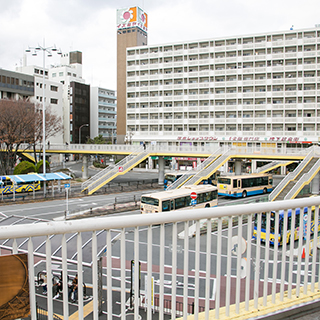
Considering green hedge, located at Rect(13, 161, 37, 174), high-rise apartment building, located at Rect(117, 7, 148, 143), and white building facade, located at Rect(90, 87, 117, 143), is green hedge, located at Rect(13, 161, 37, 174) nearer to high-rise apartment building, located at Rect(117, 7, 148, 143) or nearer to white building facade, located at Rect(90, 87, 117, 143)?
high-rise apartment building, located at Rect(117, 7, 148, 143)

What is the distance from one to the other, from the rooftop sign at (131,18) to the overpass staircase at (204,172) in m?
43.9

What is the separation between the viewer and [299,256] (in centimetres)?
293

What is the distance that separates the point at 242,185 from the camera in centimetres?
2773

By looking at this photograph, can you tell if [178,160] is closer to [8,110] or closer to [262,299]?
[8,110]

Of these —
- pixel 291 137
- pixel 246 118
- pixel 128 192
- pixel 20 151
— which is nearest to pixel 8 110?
pixel 20 151

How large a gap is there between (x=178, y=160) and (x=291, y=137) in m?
18.8

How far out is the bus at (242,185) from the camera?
2719 cm

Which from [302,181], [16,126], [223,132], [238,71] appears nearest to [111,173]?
[16,126]

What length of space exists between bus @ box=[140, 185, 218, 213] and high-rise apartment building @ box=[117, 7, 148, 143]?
134 feet

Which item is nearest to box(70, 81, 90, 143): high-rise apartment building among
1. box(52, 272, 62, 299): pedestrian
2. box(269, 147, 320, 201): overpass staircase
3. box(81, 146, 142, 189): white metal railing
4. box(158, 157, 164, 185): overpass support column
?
box(158, 157, 164, 185): overpass support column

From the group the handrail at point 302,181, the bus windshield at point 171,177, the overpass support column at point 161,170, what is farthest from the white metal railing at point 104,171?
the handrail at point 302,181

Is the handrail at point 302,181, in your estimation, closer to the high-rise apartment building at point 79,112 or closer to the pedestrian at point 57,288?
the pedestrian at point 57,288

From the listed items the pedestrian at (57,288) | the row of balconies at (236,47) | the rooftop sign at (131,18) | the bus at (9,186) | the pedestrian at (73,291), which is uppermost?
the rooftop sign at (131,18)

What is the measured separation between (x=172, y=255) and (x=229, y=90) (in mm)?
51330
